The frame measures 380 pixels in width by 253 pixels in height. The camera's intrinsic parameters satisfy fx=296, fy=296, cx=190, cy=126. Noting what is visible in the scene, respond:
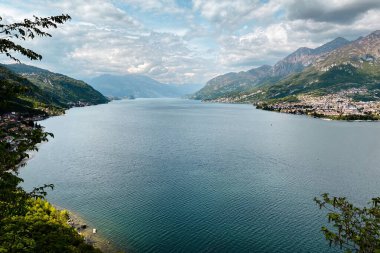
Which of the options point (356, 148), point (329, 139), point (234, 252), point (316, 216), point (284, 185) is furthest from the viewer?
point (329, 139)

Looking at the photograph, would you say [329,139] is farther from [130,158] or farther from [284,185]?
[130,158]

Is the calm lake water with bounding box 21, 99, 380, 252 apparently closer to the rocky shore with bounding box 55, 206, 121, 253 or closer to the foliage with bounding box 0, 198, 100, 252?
the rocky shore with bounding box 55, 206, 121, 253

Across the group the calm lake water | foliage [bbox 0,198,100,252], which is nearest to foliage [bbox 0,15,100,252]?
foliage [bbox 0,198,100,252]

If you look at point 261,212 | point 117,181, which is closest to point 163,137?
point 117,181

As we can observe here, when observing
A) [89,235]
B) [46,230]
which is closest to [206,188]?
[89,235]

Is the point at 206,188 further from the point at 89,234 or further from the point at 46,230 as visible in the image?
the point at 46,230

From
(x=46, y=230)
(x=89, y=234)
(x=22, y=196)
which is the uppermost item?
(x=22, y=196)

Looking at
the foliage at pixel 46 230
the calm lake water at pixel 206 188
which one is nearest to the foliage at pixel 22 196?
the foliage at pixel 46 230

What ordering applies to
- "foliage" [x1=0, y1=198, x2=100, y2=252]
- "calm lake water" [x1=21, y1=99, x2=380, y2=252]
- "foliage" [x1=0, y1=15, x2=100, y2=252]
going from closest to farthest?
"foliage" [x1=0, y1=15, x2=100, y2=252]
"foliage" [x1=0, y1=198, x2=100, y2=252]
"calm lake water" [x1=21, y1=99, x2=380, y2=252]

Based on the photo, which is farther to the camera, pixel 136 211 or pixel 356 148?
pixel 356 148
